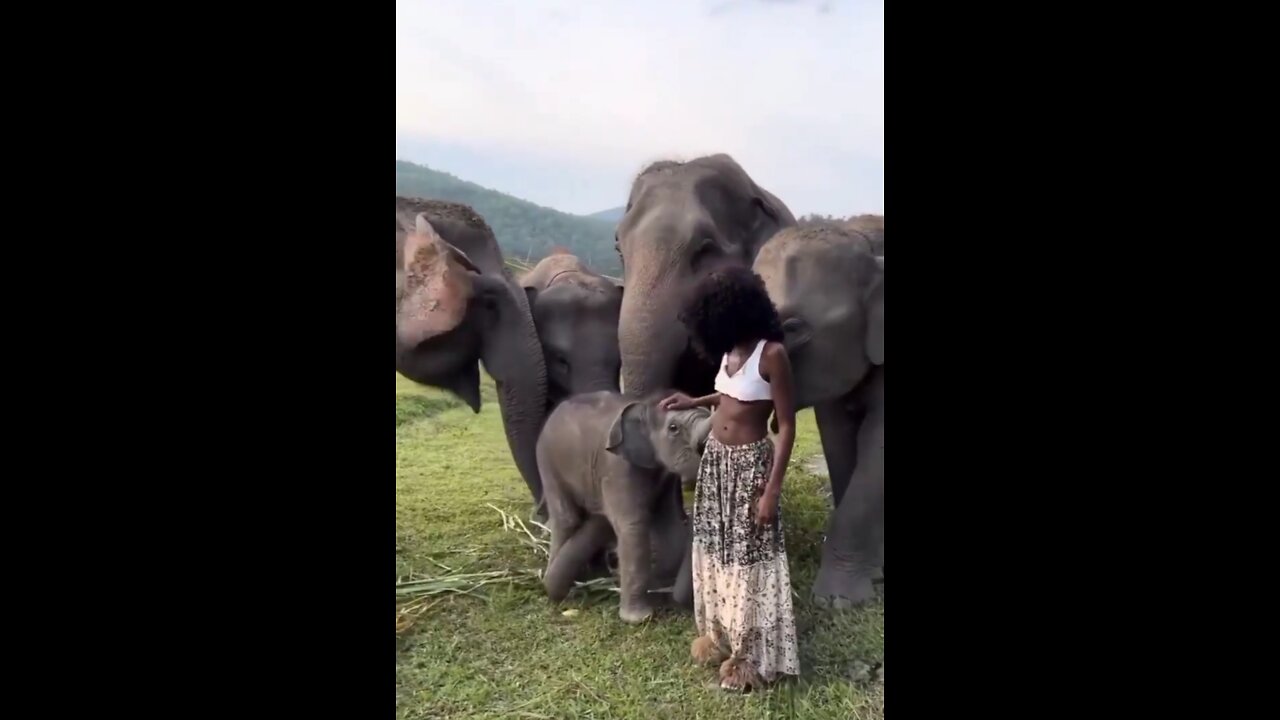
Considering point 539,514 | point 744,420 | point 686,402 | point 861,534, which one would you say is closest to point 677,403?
point 686,402

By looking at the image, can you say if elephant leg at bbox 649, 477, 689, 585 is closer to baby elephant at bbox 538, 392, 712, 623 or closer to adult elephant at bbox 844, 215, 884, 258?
baby elephant at bbox 538, 392, 712, 623

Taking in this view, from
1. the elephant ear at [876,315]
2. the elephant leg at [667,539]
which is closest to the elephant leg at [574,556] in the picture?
the elephant leg at [667,539]

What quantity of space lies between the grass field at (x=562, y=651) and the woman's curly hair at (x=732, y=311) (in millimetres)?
921

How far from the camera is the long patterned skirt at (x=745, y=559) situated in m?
2.20

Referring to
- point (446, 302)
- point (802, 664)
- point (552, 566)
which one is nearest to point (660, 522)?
point (552, 566)

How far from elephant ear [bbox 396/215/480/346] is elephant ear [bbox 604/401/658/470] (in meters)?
0.92

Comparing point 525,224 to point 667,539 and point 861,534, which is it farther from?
point 861,534

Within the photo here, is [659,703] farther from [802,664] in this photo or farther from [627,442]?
[627,442]

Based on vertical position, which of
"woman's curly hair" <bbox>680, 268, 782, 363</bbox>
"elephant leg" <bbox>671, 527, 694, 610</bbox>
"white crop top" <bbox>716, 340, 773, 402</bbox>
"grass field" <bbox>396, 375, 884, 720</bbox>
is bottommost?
"grass field" <bbox>396, 375, 884, 720</bbox>

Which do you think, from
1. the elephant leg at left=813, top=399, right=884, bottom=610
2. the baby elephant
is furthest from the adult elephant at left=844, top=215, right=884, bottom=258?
the baby elephant

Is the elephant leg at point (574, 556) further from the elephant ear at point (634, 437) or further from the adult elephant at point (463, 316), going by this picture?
the adult elephant at point (463, 316)

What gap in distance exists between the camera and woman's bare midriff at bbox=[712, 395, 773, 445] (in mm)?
2172

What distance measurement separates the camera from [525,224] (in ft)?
11.1

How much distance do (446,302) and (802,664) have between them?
68.8 inches
